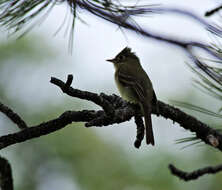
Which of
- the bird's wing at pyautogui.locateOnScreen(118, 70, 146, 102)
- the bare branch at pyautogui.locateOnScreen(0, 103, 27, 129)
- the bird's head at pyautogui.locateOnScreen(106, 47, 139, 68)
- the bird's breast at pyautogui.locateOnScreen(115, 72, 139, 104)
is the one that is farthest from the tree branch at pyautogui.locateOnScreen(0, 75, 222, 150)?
the bird's head at pyautogui.locateOnScreen(106, 47, 139, 68)

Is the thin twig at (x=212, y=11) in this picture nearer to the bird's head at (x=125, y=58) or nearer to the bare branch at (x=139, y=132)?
the bare branch at (x=139, y=132)

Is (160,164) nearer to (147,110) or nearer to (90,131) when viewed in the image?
(90,131)

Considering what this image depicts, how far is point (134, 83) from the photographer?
5.51 metres

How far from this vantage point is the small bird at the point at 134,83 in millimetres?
4617

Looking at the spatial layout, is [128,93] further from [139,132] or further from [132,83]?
[139,132]

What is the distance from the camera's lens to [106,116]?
3119 mm

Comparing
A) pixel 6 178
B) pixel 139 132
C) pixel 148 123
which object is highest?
pixel 148 123

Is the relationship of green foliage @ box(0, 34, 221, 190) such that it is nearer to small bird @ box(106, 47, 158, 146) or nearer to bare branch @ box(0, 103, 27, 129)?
small bird @ box(106, 47, 158, 146)

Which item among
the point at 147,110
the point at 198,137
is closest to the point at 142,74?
the point at 147,110

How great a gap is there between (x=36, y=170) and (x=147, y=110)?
4499 millimetres

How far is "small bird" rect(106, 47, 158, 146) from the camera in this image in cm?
462

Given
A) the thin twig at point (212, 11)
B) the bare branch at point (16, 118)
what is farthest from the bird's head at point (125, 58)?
the thin twig at point (212, 11)

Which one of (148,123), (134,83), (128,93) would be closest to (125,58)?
(134,83)

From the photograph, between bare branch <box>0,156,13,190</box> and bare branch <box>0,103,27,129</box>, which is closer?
bare branch <box>0,156,13,190</box>
